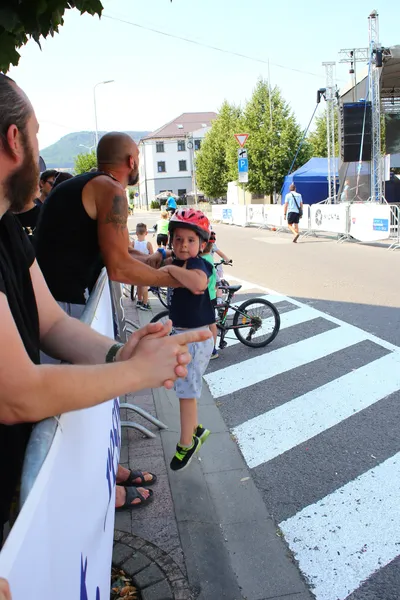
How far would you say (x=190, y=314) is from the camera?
378 cm

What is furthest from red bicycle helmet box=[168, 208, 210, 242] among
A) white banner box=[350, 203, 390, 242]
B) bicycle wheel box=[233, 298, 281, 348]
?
white banner box=[350, 203, 390, 242]

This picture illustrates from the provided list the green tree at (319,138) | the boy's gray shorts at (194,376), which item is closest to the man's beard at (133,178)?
the boy's gray shorts at (194,376)

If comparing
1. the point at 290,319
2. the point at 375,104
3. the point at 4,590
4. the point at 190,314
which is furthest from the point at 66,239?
the point at 375,104

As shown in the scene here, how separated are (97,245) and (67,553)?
6.49 feet

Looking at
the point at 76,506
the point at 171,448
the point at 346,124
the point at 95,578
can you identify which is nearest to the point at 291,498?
the point at 171,448

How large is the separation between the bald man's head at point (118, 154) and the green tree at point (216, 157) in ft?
155

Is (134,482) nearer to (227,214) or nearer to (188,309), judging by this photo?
(188,309)

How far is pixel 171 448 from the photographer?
4.06 m

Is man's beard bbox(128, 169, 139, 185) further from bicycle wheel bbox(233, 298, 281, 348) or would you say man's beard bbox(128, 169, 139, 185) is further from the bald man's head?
bicycle wheel bbox(233, 298, 281, 348)

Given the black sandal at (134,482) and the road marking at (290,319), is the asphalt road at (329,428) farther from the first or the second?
the black sandal at (134,482)

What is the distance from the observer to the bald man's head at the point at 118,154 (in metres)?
3.25

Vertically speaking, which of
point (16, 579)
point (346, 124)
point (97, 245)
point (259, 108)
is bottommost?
point (16, 579)

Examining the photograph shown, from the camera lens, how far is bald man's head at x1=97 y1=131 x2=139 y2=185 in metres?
3.25

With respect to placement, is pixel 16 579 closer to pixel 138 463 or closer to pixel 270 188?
pixel 138 463
